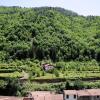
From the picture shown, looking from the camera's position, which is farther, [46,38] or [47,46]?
[46,38]

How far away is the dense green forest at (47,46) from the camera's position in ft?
223

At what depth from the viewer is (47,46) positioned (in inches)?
3337

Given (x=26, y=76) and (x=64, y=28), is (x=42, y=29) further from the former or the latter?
(x=26, y=76)

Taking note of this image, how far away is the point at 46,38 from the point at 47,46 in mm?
4620

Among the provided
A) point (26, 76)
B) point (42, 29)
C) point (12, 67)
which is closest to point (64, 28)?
point (42, 29)

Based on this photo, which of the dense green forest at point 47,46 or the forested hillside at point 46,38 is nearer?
the dense green forest at point 47,46

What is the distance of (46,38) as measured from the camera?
88.9 metres

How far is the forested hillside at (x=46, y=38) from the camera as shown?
82.8 metres

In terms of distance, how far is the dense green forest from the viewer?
67.9m

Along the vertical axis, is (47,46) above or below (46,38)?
below

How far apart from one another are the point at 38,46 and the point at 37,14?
21633 mm

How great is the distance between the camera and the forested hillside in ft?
272

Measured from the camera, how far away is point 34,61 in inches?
3071

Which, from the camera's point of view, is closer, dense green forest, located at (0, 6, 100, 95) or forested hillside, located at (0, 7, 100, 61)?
dense green forest, located at (0, 6, 100, 95)
